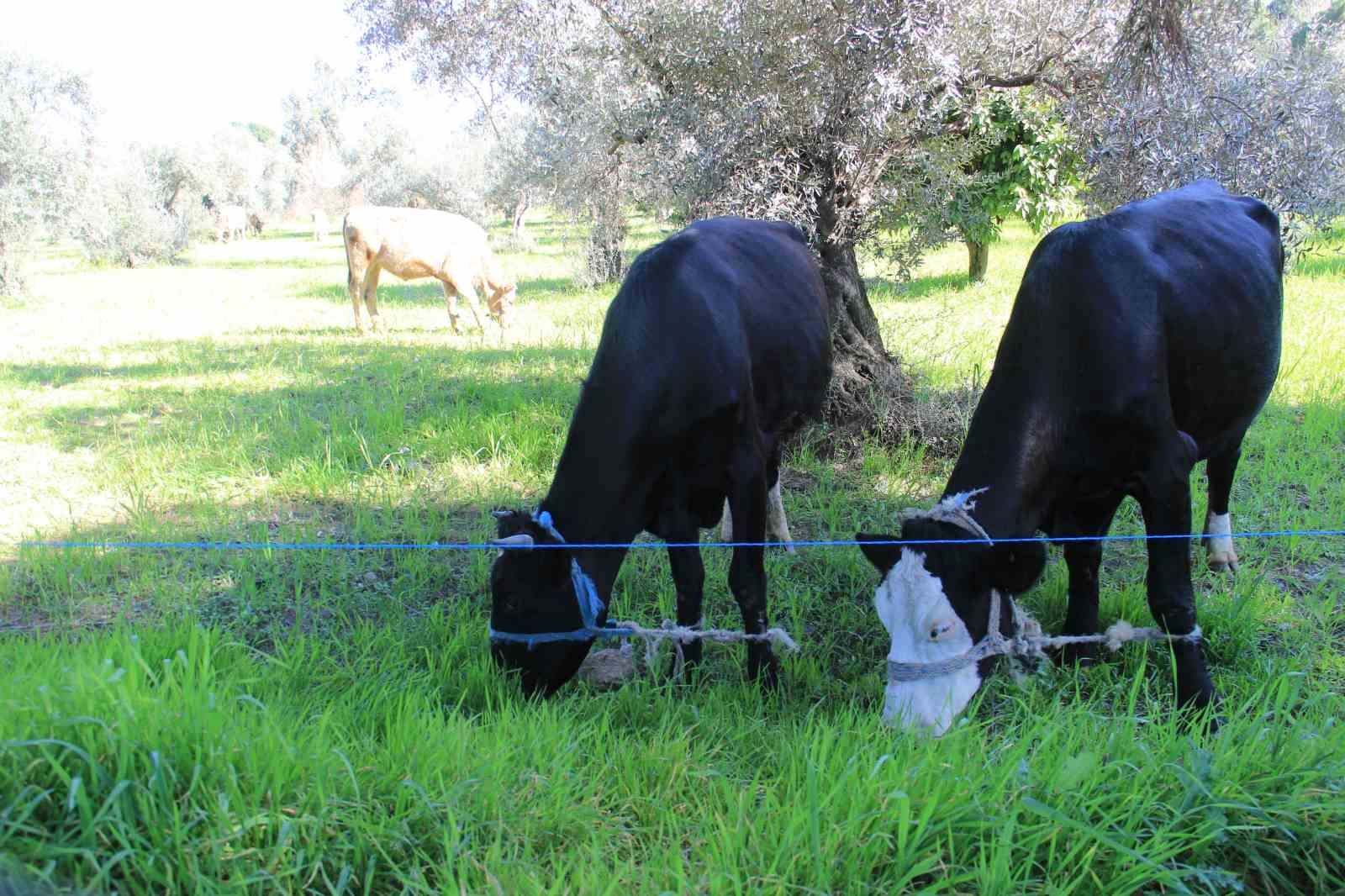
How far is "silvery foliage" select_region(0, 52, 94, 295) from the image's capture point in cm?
2000

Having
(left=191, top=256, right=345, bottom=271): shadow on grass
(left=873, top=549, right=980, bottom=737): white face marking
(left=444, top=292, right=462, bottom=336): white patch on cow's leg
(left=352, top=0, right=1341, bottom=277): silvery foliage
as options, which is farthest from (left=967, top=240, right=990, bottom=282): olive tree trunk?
(left=191, top=256, right=345, bottom=271): shadow on grass

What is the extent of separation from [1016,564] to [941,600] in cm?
34

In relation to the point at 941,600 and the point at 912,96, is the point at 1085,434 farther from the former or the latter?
the point at 912,96

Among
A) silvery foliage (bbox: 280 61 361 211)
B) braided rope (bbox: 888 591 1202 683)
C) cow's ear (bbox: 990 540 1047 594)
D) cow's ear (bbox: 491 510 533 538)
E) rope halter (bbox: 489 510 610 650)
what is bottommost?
braided rope (bbox: 888 591 1202 683)

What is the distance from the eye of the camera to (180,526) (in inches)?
234

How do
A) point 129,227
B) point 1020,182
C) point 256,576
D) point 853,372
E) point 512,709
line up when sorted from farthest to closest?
point 129,227 < point 1020,182 < point 853,372 < point 256,576 < point 512,709

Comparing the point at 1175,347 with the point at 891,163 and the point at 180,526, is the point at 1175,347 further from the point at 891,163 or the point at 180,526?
the point at 180,526

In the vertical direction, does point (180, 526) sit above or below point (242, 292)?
below

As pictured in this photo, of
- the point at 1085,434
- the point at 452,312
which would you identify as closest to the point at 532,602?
the point at 1085,434

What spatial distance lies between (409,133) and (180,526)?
138 ft

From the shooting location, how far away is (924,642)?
3.60 m

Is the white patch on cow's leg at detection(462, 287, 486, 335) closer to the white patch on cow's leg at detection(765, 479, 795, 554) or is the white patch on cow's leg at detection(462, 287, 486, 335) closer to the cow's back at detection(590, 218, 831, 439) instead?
the white patch on cow's leg at detection(765, 479, 795, 554)

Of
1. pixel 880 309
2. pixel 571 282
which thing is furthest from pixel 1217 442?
pixel 571 282

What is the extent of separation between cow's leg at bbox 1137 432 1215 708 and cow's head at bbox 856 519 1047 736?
719 millimetres
